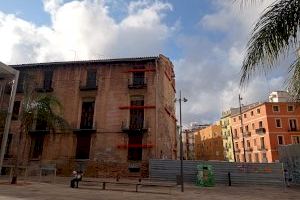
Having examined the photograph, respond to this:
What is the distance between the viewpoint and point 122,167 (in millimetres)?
25812

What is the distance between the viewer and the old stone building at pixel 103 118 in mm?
26109

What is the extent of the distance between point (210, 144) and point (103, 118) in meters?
53.8

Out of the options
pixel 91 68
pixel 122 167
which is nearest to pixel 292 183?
pixel 122 167

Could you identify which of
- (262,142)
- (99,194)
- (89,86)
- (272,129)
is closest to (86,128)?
(89,86)

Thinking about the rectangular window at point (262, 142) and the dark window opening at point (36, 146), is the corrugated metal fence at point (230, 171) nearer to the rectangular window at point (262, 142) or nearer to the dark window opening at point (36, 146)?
the dark window opening at point (36, 146)

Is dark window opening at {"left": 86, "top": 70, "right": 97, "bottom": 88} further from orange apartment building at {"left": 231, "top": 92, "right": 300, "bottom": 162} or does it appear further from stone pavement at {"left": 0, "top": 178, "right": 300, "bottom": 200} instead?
orange apartment building at {"left": 231, "top": 92, "right": 300, "bottom": 162}

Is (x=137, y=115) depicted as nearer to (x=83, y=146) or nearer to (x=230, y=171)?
(x=83, y=146)

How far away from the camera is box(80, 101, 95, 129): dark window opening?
27689 mm

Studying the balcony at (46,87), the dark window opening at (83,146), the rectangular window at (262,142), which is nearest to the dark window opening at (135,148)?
the dark window opening at (83,146)

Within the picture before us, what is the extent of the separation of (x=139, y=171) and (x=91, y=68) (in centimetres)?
1176

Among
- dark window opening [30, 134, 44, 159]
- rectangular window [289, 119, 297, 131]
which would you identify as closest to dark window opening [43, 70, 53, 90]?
dark window opening [30, 134, 44, 159]

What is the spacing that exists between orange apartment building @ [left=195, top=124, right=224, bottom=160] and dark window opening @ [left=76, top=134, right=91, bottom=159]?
50890mm

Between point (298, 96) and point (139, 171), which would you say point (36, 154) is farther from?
point (298, 96)

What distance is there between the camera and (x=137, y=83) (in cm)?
2798
